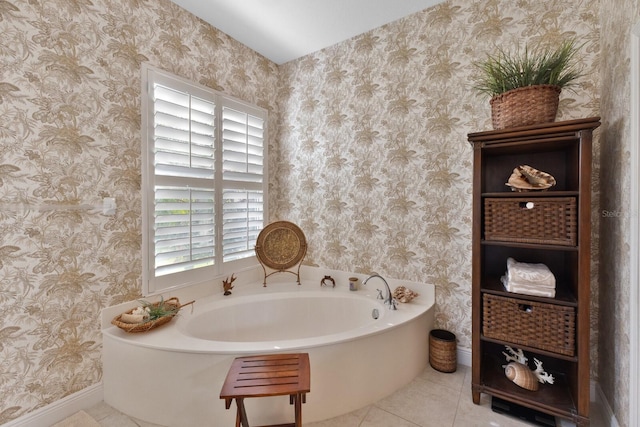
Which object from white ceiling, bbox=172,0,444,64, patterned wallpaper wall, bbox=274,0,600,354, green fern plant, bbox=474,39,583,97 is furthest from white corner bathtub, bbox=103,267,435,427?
white ceiling, bbox=172,0,444,64

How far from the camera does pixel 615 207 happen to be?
1.42 m

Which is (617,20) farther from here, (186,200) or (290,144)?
(186,200)

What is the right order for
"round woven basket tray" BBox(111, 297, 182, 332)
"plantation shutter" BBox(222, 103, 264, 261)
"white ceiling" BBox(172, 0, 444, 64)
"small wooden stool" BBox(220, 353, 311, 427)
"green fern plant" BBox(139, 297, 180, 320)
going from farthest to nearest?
"plantation shutter" BBox(222, 103, 264, 261) → "white ceiling" BBox(172, 0, 444, 64) → "green fern plant" BBox(139, 297, 180, 320) → "round woven basket tray" BBox(111, 297, 182, 332) → "small wooden stool" BBox(220, 353, 311, 427)

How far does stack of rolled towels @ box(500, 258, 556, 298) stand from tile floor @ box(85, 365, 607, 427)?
756mm

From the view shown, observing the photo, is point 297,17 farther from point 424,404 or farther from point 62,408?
point 62,408

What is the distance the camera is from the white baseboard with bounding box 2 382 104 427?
1.45 metres

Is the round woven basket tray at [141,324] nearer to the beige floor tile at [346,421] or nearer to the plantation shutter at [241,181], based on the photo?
the plantation shutter at [241,181]

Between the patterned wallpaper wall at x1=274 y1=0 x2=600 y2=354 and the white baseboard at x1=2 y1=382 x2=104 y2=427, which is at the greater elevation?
the patterned wallpaper wall at x1=274 y1=0 x2=600 y2=354

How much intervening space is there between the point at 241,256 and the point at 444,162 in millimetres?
1980

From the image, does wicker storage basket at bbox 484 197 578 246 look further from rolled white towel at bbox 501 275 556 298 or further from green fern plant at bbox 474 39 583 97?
green fern plant at bbox 474 39 583 97

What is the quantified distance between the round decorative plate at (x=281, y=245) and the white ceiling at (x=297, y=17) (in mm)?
1735

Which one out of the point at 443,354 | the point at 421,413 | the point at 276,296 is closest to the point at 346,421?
the point at 421,413

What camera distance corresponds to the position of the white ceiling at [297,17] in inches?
81.7

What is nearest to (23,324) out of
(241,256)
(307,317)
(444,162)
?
(241,256)
